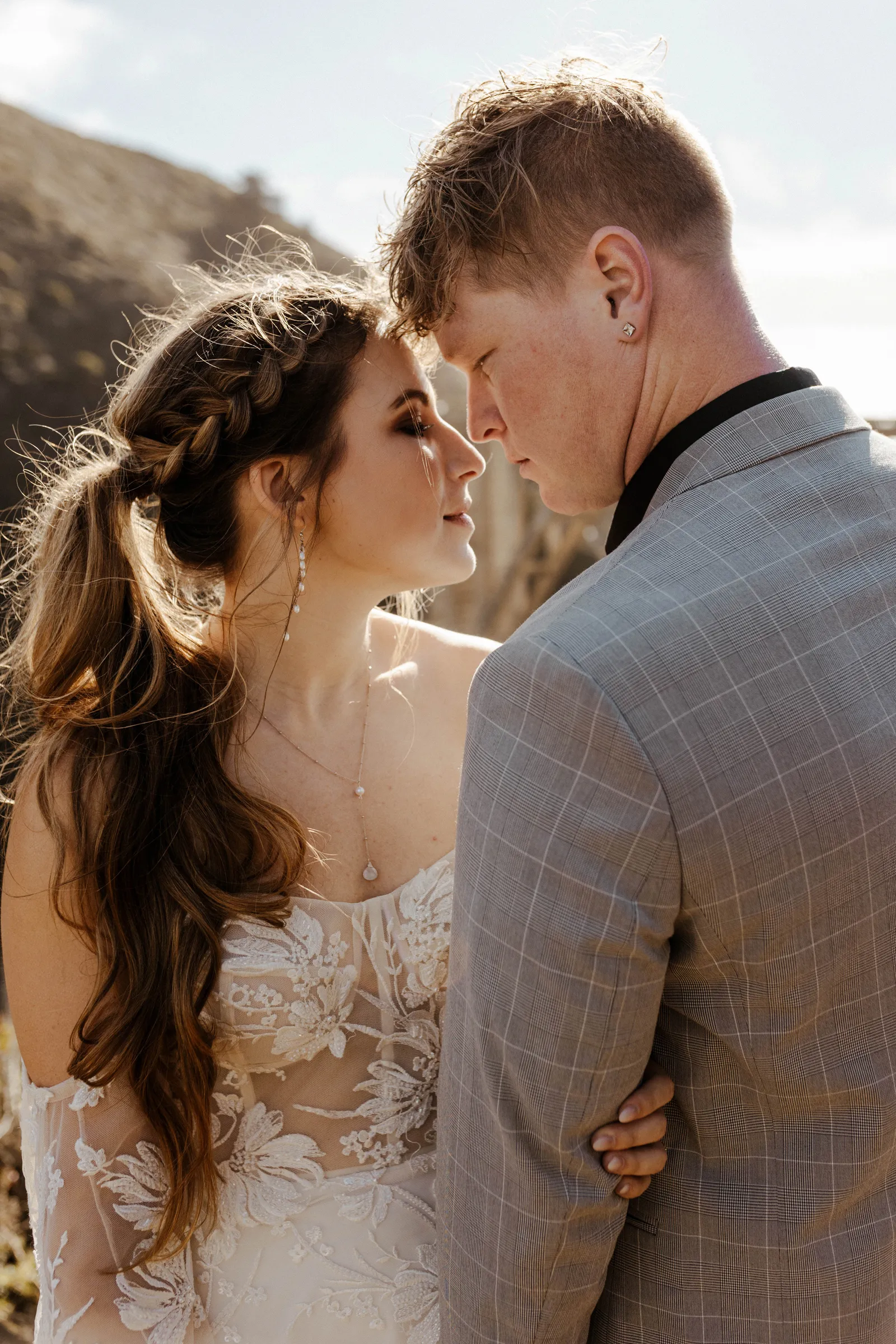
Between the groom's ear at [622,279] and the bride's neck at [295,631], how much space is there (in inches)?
39.8

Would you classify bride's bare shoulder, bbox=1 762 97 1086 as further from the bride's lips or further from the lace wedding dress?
the bride's lips

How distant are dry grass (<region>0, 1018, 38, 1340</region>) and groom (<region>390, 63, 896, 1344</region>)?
2.68 metres

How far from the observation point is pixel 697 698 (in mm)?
1102

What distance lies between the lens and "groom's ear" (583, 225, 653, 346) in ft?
4.52

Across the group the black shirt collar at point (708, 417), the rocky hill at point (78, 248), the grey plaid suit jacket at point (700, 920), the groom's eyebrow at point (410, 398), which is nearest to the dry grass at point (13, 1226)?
the groom's eyebrow at point (410, 398)

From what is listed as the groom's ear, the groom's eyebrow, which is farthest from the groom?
the groom's eyebrow

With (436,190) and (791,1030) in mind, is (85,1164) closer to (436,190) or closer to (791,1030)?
(791,1030)

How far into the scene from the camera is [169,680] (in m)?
2.19

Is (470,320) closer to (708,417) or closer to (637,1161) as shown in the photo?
(708,417)

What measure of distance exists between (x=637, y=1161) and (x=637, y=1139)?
0.03m

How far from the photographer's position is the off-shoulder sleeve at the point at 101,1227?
6.15 feet

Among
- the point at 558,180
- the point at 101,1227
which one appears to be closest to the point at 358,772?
the point at 101,1227

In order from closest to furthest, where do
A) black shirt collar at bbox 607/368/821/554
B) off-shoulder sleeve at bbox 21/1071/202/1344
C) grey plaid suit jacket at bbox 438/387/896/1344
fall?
1. grey plaid suit jacket at bbox 438/387/896/1344
2. black shirt collar at bbox 607/368/821/554
3. off-shoulder sleeve at bbox 21/1071/202/1344

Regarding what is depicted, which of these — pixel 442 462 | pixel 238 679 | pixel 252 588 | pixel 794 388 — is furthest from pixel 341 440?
pixel 794 388
